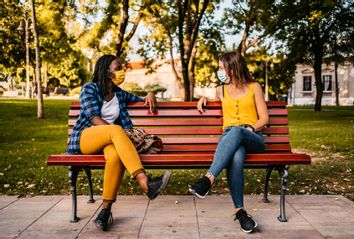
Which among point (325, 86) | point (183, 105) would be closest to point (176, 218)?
point (183, 105)

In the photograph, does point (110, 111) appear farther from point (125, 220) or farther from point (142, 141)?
point (125, 220)

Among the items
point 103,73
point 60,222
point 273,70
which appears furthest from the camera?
point 273,70

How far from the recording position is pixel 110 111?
14.8ft

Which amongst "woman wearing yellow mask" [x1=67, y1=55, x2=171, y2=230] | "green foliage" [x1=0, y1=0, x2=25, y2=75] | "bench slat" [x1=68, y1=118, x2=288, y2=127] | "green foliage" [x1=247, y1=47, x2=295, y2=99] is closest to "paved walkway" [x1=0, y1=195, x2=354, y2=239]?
"woman wearing yellow mask" [x1=67, y1=55, x2=171, y2=230]

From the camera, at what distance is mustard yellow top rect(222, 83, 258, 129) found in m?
4.47

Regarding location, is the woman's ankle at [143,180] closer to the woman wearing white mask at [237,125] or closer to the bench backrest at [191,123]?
the woman wearing white mask at [237,125]

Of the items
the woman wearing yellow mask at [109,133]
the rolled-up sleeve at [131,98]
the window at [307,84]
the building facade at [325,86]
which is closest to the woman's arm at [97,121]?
the woman wearing yellow mask at [109,133]

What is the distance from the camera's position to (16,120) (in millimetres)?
15211

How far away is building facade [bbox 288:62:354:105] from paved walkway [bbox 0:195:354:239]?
47609 mm

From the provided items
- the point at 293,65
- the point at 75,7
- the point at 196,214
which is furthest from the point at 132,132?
the point at 293,65

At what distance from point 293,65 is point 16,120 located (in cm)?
1807

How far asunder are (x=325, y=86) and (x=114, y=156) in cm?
5360

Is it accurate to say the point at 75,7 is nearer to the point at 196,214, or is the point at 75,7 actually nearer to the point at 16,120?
the point at 16,120

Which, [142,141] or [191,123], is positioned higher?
[191,123]
